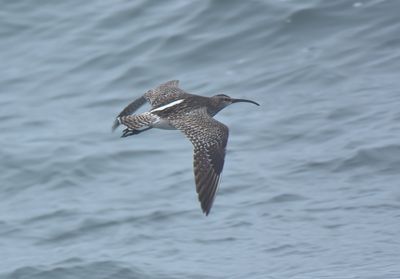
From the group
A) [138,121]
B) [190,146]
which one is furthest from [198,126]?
[190,146]

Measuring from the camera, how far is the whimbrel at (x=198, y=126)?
8773 mm

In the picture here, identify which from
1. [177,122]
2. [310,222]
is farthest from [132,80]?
[177,122]

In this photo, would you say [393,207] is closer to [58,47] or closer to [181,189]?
[181,189]

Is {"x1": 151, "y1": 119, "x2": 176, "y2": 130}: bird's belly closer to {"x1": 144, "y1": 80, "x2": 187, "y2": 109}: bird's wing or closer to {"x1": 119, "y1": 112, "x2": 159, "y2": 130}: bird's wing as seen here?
{"x1": 119, "y1": 112, "x2": 159, "y2": 130}: bird's wing

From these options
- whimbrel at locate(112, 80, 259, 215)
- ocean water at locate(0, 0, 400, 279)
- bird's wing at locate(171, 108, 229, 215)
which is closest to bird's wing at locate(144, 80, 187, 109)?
whimbrel at locate(112, 80, 259, 215)

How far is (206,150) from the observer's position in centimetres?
901

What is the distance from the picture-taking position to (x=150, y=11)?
59.8ft

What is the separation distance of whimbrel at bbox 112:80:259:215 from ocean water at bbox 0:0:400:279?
183 centimetres

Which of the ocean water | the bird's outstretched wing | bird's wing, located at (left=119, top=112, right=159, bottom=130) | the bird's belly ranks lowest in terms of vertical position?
the ocean water

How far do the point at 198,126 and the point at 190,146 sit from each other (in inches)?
204

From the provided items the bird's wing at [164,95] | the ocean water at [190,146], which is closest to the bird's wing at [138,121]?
the bird's wing at [164,95]

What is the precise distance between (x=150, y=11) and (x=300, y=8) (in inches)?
109

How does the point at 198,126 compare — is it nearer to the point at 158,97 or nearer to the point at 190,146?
the point at 158,97

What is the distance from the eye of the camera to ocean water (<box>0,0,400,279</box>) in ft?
37.9
